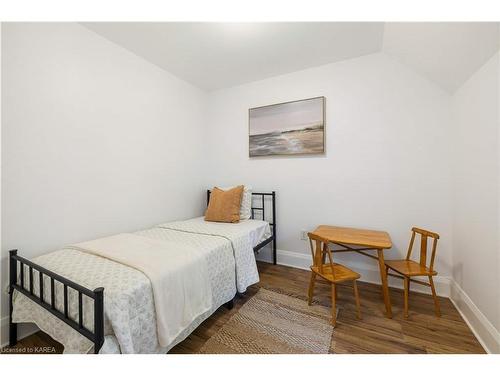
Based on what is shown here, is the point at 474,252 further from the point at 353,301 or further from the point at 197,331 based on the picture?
the point at 197,331

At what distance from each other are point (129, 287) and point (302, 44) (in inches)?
99.4

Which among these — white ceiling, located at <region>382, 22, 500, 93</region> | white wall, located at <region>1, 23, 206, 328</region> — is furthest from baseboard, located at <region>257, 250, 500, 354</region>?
white ceiling, located at <region>382, 22, 500, 93</region>

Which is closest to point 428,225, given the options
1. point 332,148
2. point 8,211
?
point 332,148

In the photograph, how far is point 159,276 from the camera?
125cm

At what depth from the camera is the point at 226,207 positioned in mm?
2650

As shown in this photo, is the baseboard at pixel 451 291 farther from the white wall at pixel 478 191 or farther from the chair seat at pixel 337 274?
the chair seat at pixel 337 274

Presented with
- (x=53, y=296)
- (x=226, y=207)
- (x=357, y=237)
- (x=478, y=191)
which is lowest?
(x=53, y=296)

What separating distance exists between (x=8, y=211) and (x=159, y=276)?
4.07ft

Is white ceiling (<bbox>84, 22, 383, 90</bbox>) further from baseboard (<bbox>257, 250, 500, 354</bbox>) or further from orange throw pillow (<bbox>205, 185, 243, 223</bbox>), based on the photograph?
baseboard (<bbox>257, 250, 500, 354</bbox>)

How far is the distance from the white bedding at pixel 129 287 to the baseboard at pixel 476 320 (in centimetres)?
168

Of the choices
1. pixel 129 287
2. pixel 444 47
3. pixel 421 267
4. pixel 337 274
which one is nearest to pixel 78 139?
pixel 129 287

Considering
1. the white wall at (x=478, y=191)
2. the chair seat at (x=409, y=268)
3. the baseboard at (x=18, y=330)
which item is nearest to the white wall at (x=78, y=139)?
the baseboard at (x=18, y=330)

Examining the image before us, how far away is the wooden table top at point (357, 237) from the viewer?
179cm

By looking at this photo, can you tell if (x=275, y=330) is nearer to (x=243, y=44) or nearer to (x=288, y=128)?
(x=288, y=128)
